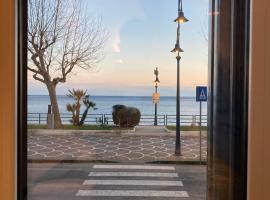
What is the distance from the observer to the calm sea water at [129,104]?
91 cm

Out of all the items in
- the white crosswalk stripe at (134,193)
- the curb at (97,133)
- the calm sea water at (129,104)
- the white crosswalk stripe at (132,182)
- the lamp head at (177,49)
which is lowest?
the white crosswalk stripe at (134,193)

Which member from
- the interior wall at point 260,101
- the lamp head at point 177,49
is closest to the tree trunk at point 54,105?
the lamp head at point 177,49

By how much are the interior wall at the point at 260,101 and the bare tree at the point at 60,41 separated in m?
0.48

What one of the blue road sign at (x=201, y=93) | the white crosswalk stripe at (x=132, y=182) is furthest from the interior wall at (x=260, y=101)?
the white crosswalk stripe at (x=132, y=182)

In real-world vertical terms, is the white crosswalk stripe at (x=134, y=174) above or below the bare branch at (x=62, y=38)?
below

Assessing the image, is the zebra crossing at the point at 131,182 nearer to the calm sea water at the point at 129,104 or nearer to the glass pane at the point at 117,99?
the glass pane at the point at 117,99

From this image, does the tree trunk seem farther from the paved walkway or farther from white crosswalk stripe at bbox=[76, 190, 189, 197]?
white crosswalk stripe at bbox=[76, 190, 189, 197]

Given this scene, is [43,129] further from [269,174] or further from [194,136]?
[269,174]

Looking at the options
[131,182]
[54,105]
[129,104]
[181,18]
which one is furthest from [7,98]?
[181,18]

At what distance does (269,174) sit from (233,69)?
32 centimetres

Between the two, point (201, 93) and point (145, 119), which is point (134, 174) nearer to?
point (145, 119)

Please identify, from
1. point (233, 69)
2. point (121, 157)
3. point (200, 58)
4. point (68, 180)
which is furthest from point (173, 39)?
point (68, 180)

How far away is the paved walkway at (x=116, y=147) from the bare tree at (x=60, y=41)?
0.08 m

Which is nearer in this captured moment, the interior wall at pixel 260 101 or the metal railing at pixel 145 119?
the interior wall at pixel 260 101
